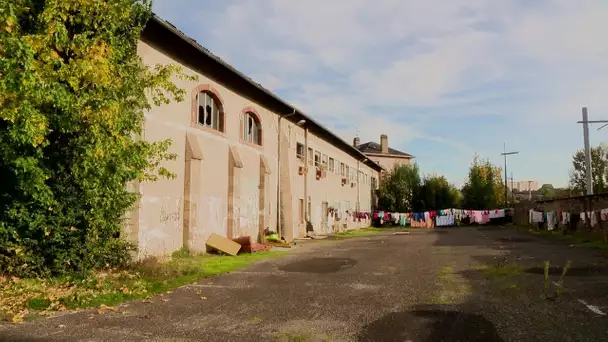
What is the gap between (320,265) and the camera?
11.9m

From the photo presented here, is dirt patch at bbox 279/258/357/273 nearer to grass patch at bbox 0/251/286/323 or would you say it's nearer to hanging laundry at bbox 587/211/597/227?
grass patch at bbox 0/251/286/323

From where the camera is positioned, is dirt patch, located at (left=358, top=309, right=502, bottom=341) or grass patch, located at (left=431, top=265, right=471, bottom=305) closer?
dirt patch, located at (left=358, top=309, right=502, bottom=341)

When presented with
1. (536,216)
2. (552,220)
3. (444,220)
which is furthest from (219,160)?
(444,220)

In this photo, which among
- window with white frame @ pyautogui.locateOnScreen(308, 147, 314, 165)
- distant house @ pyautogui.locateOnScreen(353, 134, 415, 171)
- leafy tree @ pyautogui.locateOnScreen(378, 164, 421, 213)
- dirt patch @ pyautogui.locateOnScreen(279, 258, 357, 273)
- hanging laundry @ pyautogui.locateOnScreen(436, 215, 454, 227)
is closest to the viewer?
dirt patch @ pyautogui.locateOnScreen(279, 258, 357, 273)

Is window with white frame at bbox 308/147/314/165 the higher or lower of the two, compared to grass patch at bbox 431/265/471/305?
higher

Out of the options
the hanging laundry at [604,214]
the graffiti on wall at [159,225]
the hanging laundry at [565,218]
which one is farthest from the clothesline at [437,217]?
the graffiti on wall at [159,225]

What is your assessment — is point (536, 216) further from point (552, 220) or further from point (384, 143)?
point (384, 143)

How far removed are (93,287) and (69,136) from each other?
2913 mm

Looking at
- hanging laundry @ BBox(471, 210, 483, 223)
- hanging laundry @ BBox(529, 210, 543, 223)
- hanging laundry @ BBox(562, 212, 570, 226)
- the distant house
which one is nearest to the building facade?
hanging laundry @ BBox(562, 212, 570, 226)

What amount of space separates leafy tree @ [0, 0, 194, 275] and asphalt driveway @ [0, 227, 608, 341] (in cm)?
237

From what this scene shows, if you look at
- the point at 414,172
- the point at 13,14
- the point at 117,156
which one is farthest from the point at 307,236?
the point at 414,172

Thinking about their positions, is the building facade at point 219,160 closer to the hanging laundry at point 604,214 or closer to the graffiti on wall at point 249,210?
the graffiti on wall at point 249,210

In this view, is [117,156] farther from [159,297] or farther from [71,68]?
[159,297]

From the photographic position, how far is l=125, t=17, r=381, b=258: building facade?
12469 mm
